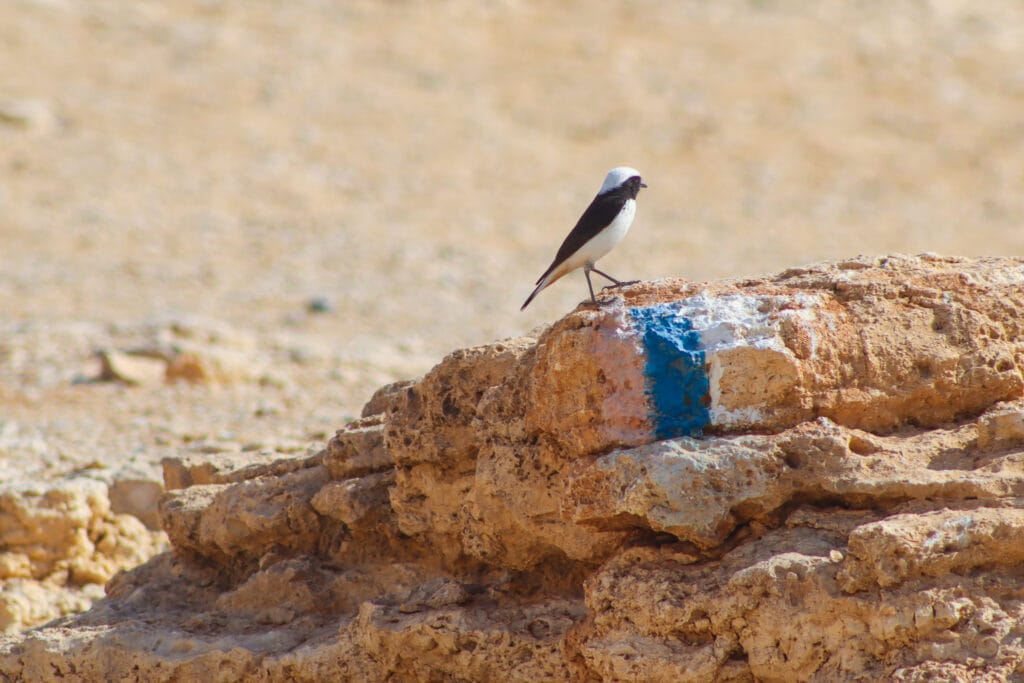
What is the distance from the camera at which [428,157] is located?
20.3 m

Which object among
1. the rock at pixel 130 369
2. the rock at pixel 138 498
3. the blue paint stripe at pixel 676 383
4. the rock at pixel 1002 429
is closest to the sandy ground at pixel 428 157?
the rock at pixel 130 369

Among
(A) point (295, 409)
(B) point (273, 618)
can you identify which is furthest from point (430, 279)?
(B) point (273, 618)

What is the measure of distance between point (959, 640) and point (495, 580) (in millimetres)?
1874

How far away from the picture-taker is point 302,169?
1956 cm

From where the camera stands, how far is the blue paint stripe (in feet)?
15.0

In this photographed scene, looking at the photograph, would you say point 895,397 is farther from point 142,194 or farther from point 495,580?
point 142,194

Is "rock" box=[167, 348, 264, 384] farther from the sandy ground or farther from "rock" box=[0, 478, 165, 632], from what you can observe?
"rock" box=[0, 478, 165, 632]

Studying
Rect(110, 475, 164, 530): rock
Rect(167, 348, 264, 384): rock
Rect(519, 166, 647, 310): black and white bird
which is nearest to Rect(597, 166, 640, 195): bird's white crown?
Rect(519, 166, 647, 310): black and white bird

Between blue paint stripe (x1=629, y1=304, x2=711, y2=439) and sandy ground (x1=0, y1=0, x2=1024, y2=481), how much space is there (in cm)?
690

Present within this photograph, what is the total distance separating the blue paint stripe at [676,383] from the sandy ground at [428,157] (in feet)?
22.6

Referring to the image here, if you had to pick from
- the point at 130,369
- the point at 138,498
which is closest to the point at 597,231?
the point at 138,498

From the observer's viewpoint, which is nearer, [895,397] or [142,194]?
[895,397]

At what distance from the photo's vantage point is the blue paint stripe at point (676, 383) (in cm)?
458

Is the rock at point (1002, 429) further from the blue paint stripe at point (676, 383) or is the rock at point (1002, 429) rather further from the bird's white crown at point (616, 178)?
the bird's white crown at point (616, 178)
